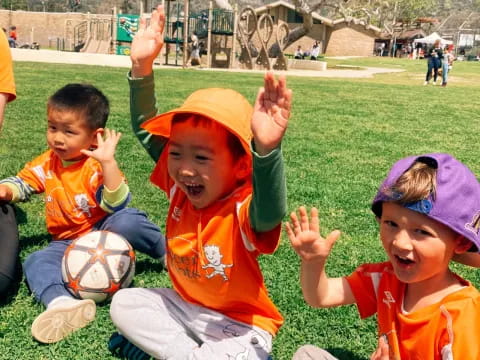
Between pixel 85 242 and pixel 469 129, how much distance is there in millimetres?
8742

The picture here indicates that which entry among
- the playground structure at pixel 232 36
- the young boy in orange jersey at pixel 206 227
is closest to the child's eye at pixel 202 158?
the young boy in orange jersey at pixel 206 227

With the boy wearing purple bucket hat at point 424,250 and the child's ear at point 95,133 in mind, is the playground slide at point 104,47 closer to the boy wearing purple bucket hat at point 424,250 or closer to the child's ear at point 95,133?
the child's ear at point 95,133

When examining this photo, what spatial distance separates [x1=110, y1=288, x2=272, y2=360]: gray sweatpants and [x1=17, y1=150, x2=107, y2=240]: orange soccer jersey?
3.05 ft

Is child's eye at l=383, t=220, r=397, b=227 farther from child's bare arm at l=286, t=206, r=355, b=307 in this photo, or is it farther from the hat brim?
the hat brim

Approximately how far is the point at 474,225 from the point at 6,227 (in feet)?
9.07

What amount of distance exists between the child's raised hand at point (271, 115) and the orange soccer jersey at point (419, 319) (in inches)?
30.6

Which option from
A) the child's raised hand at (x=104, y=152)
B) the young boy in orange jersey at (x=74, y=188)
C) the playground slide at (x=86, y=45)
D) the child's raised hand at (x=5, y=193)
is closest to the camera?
the child's raised hand at (x=104, y=152)

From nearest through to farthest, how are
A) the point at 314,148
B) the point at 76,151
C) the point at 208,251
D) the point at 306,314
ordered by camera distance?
1. the point at 208,251
2. the point at 306,314
3. the point at 76,151
4. the point at 314,148

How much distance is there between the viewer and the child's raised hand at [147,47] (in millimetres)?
2805

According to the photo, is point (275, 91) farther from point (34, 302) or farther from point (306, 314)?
point (34, 302)

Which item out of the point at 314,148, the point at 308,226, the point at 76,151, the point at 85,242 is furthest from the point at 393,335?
the point at 314,148

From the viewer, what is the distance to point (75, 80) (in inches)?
613

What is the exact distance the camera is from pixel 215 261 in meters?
2.55

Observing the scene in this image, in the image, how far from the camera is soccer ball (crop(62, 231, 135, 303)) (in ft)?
10.6
